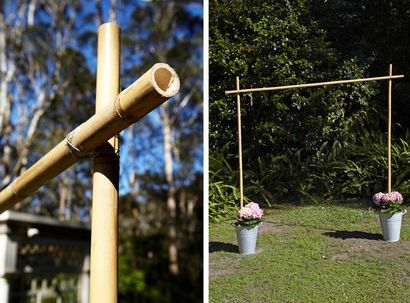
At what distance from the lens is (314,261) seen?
2.02 meters

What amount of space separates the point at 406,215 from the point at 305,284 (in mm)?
525

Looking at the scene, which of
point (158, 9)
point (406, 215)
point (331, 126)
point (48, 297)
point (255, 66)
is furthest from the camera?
point (158, 9)

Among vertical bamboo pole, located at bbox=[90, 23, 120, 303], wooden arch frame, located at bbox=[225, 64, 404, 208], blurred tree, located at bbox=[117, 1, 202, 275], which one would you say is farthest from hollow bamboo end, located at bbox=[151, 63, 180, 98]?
blurred tree, located at bbox=[117, 1, 202, 275]

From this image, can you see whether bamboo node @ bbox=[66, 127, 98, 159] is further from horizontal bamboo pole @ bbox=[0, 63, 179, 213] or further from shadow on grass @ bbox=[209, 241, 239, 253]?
shadow on grass @ bbox=[209, 241, 239, 253]

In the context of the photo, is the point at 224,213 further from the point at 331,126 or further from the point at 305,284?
the point at 331,126

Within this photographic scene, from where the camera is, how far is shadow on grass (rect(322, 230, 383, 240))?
1981mm

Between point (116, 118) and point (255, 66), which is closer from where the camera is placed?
point (116, 118)

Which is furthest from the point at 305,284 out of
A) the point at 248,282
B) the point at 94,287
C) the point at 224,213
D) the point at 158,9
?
the point at 158,9

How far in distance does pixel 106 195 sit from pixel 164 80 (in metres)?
0.26

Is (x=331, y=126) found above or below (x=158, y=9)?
below

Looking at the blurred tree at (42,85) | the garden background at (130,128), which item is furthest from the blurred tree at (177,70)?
the blurred tree at (42,85)

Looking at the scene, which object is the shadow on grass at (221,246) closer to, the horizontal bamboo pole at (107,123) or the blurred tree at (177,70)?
the horizontal bamboo pole at (107,123)

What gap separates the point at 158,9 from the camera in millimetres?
3807

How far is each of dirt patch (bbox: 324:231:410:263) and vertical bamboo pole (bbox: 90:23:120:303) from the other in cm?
139
